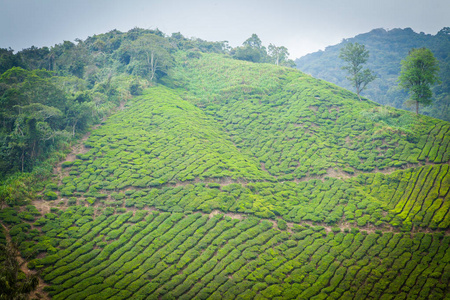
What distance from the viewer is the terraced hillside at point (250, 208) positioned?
22.6m

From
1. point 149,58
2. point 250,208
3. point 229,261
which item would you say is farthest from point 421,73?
point 149,58

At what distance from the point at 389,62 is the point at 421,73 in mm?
89326

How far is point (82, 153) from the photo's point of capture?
37.2 meters

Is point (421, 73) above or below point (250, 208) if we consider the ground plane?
above

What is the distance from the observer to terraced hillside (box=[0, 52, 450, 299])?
22.6m

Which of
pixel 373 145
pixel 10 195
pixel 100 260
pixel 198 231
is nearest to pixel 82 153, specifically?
pixel 10 195

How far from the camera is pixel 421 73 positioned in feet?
140

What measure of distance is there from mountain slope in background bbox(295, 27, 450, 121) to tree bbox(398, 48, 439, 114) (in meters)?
31.3

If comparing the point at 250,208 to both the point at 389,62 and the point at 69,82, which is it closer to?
the point at 69,82

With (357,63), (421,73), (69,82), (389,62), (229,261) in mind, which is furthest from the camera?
(389,62)

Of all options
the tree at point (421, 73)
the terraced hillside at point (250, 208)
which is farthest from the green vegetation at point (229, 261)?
the tree at point (421, 73)

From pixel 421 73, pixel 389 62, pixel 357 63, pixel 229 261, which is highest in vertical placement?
pixel 389 62

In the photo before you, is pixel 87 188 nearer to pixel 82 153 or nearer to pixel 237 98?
pixel 82 153

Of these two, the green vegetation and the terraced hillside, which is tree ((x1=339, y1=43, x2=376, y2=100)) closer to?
the terraced hillside
